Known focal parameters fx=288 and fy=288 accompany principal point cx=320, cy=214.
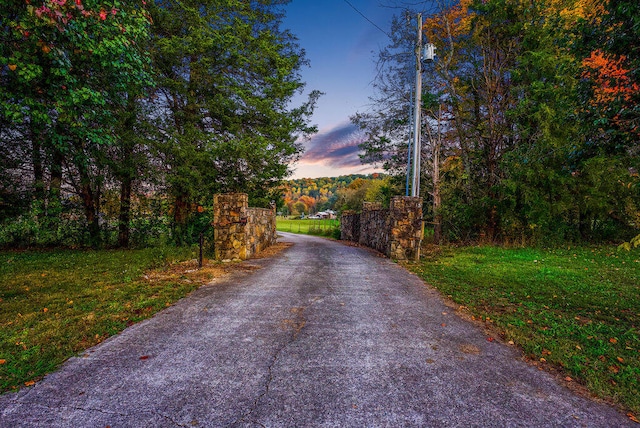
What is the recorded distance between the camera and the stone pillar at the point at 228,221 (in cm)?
842

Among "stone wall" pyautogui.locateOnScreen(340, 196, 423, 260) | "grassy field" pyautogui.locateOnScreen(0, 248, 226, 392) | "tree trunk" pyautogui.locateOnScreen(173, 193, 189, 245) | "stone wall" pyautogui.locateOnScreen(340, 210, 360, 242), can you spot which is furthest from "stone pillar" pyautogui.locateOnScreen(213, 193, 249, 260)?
"stone wall" pyautogui.locateOnScreen(340, 210, 360, 242)

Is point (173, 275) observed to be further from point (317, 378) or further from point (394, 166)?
point (394, 166)

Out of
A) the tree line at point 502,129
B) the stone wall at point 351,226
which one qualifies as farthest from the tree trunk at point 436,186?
the stone wall at point 351,226

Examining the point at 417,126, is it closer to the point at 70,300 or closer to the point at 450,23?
the point at 450,23

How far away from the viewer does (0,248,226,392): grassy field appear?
110 inches

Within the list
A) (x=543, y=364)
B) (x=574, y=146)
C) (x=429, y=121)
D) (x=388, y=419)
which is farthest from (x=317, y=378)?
(x=429, y=121)

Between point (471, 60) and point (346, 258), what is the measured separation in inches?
429

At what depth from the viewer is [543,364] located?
290 cm

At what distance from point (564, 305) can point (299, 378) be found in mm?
4742

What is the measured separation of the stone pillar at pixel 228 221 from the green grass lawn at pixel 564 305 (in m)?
5.13

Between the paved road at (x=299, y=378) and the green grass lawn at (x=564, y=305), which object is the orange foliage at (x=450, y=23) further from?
the paved road at (x=299, y=378)

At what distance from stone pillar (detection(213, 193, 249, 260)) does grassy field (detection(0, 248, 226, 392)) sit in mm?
988

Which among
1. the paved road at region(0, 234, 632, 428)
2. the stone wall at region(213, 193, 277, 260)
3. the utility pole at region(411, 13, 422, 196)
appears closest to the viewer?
the paved road at region(0, 234, 632, 428)

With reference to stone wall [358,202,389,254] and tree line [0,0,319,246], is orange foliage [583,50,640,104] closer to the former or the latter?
stone wall [358,202,389,254]
